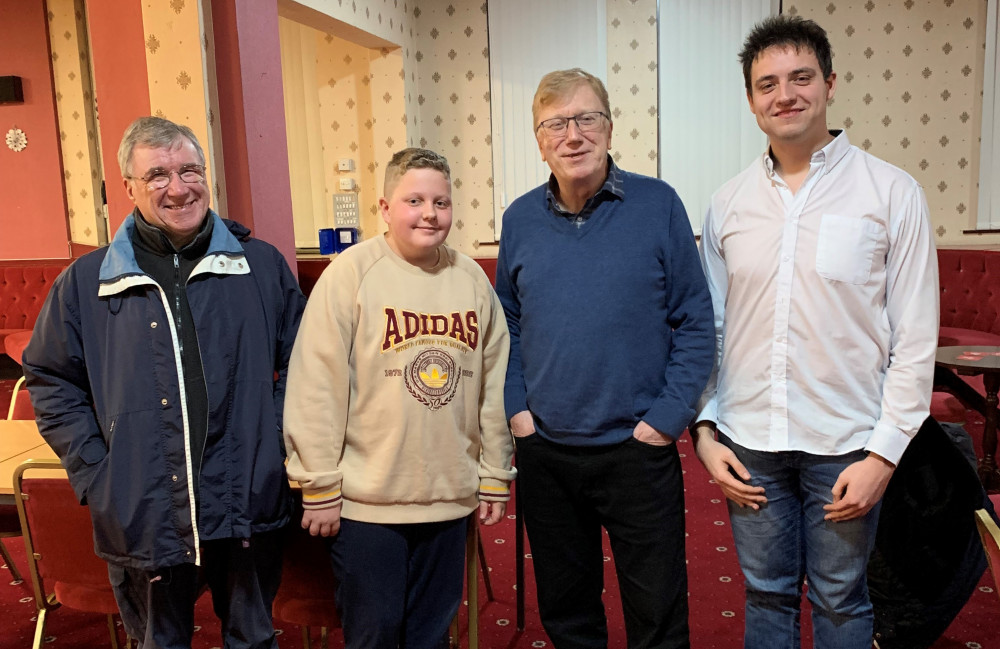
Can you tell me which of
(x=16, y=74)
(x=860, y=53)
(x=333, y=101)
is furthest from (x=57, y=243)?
(x=860, y=53)

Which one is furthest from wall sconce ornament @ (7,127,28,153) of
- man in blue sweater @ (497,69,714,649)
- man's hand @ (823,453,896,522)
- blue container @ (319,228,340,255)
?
man's hand @ (823,453,896,522)

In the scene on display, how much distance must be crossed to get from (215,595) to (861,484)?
55.2 inches

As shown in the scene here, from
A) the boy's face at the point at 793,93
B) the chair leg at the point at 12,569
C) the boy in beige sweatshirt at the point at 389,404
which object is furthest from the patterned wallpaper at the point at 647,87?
the boy's face at the point at 793,93

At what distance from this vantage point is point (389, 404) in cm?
160

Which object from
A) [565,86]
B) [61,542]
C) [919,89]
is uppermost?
[919,89]

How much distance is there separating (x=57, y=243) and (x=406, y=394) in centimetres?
688

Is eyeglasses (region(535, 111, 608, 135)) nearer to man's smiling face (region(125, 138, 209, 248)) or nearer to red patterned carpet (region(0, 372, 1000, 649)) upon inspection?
man's smiling face (region(125, 138, 209, 248))

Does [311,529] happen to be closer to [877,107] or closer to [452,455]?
[452,455]

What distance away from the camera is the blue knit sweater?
1557 mm

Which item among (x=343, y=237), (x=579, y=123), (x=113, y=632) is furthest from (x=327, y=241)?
(x=579, y=123)

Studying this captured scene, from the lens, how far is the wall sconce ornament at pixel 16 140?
702cm

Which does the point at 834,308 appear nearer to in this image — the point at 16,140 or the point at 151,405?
the point at 151,405

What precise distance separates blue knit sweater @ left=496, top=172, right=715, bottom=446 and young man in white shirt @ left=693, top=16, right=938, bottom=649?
0.11 m

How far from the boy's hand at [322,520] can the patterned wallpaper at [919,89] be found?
222 inches
